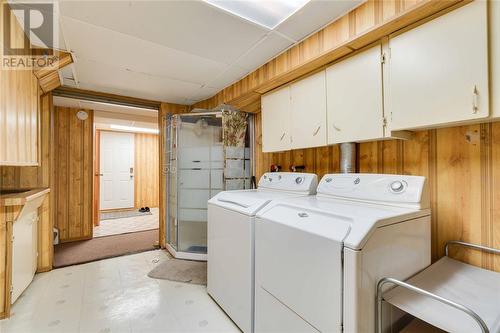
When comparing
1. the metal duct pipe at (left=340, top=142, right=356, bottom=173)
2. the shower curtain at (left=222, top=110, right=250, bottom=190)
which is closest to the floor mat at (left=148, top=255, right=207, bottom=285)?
the shower curtain at (left=222, top=110, right=250, bottom=190)

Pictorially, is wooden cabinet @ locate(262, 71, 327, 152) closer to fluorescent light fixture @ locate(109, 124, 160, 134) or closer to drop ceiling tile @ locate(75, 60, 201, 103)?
drop ceiling tile @ locate(75, 60, 201, 103)

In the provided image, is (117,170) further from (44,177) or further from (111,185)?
(44,177)

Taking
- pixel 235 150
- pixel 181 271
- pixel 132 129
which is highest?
pixel 132 129

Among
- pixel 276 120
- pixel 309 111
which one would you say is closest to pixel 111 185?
pixel 276 120

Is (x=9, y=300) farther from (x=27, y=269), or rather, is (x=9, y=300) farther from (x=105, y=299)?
(x=105, y=299)

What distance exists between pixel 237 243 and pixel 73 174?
376 cm

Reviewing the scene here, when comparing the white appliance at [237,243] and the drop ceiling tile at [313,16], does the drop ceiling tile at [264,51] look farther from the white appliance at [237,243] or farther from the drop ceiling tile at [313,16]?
the white appliance at [237,243]

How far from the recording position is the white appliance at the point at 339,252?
39.8 inches

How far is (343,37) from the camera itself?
62.1 inches

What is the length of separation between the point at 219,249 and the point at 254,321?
62cm

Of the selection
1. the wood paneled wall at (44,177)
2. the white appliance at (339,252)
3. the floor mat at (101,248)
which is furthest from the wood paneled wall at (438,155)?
the floor mat at (101,248)

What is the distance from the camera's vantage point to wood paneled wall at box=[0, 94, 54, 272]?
268 cm

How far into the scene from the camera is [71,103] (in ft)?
12.1

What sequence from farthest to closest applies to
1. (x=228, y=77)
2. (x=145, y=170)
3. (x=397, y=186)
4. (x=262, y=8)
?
(x=145, y=170)
(x=228, y=77)
(x=262, y=8)
(x=397, y=186)
